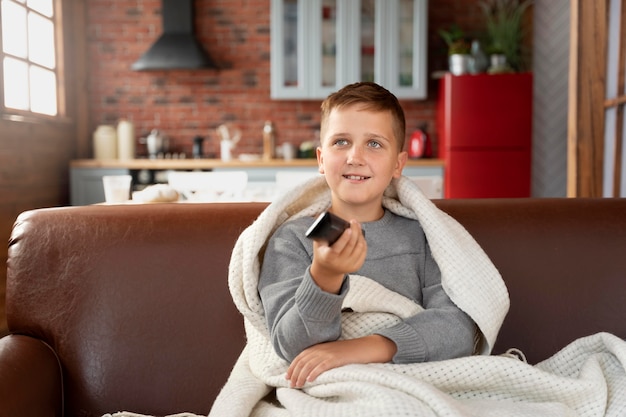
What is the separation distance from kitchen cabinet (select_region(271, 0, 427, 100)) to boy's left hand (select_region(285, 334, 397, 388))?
419 centimetres

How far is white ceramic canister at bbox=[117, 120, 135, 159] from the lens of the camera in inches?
214

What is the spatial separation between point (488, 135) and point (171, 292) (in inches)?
154

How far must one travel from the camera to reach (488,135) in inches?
195

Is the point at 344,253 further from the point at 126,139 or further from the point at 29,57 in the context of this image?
the point at 126,139

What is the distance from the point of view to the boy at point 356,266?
44.4 inches

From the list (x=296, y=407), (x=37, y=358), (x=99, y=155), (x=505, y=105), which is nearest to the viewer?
(x=296, y=407)

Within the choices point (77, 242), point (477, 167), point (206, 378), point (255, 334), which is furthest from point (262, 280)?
point (477, 167)

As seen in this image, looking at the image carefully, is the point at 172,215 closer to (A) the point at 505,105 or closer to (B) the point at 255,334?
(B) the point at 255,334

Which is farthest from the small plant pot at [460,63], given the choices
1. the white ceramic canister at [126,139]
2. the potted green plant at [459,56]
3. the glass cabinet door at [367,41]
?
the white ceramic canister at [126,139]

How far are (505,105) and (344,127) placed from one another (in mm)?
3876

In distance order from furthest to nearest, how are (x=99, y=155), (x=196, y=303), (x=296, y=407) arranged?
(x=99, y=155)
(x=196, y=303)
(x=296, y=407)

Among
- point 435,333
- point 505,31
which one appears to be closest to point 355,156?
point 435,333

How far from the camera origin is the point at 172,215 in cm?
150

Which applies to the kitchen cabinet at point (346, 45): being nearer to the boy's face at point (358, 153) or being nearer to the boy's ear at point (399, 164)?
the boy's ear at point (399, 164)
